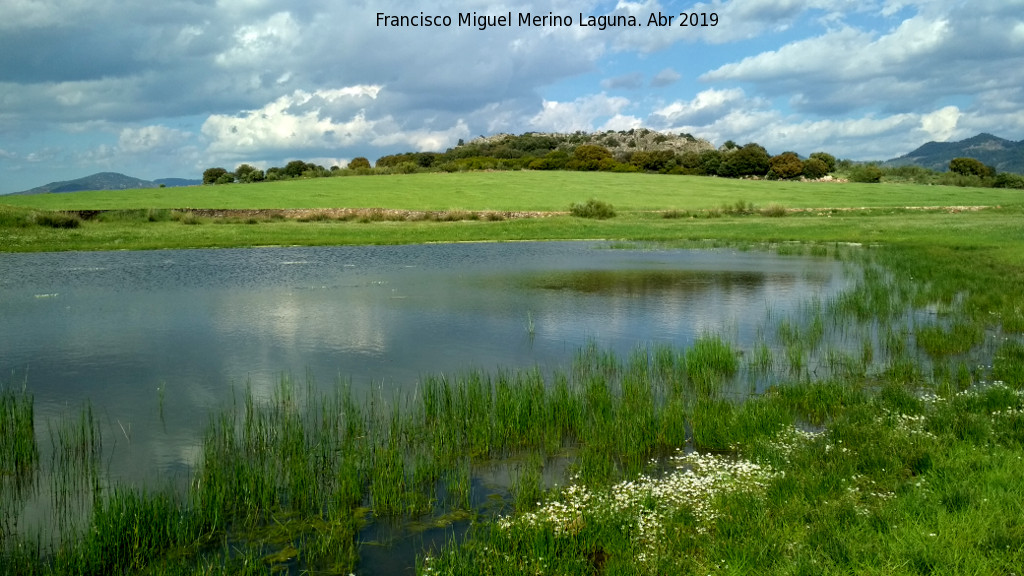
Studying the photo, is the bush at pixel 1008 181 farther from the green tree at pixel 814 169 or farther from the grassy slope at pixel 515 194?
the green tree at pixel 814 169

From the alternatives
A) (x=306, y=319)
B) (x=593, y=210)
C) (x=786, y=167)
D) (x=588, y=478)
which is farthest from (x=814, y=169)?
(x=588, y=478)

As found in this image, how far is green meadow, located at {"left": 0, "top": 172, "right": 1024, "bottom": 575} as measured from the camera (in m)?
6.49

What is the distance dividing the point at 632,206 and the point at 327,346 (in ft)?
182

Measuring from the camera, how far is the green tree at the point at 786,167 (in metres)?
113

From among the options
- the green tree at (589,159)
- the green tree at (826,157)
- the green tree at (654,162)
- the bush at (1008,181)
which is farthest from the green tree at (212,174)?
Answer: the bush at (1008,181)

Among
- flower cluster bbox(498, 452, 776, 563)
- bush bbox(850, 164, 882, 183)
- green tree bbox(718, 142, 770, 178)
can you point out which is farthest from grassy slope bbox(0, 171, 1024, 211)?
flower cluster bbox(498, 452, 776, 563)

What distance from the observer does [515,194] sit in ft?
242

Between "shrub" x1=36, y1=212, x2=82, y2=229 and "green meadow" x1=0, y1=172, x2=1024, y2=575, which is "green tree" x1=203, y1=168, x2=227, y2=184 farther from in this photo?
"green meadow" x1=0, y1=172, x2=1024, y2=575

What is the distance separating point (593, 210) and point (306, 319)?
4366cm

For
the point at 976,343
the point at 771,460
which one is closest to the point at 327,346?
the point at 771,460

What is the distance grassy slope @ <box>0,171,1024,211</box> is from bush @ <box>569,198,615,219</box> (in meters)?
2.94

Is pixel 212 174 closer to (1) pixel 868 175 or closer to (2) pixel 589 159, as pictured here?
(2) pixel 589 159

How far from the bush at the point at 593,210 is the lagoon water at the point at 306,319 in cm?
2566

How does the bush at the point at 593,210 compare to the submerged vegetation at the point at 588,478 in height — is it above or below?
above
